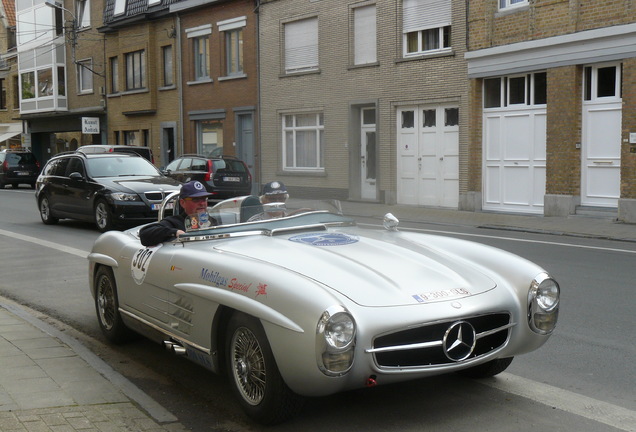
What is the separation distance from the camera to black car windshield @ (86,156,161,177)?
1557 cm

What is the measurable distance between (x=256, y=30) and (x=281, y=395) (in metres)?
24.3

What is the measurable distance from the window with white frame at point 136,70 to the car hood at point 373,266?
101 feet

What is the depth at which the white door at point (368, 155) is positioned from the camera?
927 inches

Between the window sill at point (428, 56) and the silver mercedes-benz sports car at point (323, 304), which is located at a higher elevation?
the window sill at point (428, 56)

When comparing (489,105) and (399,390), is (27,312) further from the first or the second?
(489,105)

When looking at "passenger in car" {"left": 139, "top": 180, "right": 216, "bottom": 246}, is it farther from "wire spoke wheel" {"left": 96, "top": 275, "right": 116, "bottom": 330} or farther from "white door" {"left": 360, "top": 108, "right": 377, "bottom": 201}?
"white door" {"left": 360, "top": 108, "right": 377, "bottom": 201}

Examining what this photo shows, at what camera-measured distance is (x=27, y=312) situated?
7.75 m

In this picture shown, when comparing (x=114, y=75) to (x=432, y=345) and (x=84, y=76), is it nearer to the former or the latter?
(x=84, y=76)

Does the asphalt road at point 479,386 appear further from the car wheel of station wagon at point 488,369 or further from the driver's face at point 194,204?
the driver's face at point 194,204

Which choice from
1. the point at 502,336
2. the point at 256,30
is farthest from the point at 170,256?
the point at 256,30

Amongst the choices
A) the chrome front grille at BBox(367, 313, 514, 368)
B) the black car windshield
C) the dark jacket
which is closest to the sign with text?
the black car windshield

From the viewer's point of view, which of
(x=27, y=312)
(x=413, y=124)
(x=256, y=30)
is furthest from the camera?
(x=256, y=30)

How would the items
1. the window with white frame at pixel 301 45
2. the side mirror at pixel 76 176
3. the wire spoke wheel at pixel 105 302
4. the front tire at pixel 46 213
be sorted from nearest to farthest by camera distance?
1. the wire spoke wheel at pixel 105 302
2. the side mirror at pixel 76 176
3. the front tire at pixel 46 213
4. the window with white frame at pixel 301 45

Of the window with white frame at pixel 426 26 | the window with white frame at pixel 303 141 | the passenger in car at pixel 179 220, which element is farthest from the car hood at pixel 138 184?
the window with white frame at pixel 303 141
